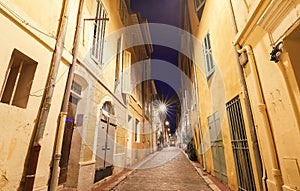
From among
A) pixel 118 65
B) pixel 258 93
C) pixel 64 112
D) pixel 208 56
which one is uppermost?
pixel 118 65

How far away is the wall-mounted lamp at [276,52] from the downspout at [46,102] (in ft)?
13.4

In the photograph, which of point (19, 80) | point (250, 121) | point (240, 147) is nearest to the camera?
point (19, 80)

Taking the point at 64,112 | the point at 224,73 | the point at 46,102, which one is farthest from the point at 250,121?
the point at 46,102

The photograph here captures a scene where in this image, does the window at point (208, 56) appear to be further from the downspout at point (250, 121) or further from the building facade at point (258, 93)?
the downspout at point (250, 121)

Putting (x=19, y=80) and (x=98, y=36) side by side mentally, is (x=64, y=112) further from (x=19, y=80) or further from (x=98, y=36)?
(x=98, y=36)

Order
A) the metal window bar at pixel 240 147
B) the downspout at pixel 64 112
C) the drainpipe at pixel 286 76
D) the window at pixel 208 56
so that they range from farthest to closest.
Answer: the window at pixel 208 56
the metal window bar at pixel 240 147
the downspout at pixel 64 112
the drainpipe at pixel 286 76

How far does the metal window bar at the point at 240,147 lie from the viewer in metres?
3.98

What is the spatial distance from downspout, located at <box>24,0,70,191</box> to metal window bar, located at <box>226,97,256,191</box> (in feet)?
15.0

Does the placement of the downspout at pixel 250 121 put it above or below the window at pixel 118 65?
below

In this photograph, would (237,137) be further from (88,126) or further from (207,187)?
(88,126)

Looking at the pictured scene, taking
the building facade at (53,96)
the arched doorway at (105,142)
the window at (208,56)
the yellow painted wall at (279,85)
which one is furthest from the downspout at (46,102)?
the window at (208,56)

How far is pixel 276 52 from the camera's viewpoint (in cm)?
247

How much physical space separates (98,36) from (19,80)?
11.9 feet

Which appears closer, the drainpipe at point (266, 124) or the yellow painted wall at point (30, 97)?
the yellow painted wall at point (30, 97)
